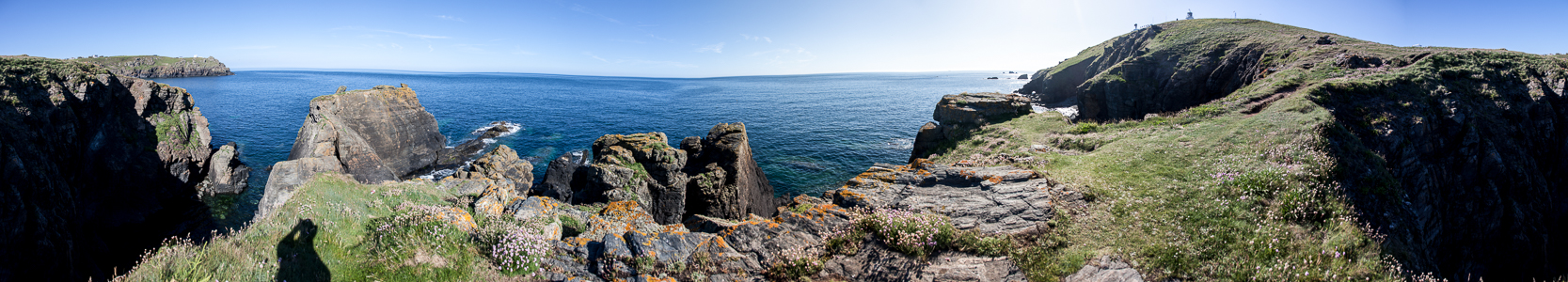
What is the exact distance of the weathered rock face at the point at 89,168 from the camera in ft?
51.5

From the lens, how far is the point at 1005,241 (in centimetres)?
850

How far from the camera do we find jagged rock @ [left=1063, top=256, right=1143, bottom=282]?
23.3ft

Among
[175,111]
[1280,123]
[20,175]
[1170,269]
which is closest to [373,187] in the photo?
[20,175]

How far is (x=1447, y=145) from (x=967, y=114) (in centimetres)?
1557

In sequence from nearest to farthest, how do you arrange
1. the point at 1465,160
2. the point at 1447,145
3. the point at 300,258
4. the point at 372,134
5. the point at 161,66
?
the point at 300,258 < the point at 1465,160 < the point at 1447,145 < the point at 372,134 < the point at 161,66

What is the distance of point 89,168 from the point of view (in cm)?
2467

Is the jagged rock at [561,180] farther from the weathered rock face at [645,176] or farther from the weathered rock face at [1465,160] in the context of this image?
the weathered rock face at [1465,160]

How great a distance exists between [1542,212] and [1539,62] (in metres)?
10.7

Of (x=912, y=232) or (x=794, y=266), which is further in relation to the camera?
(x=912, y=232)

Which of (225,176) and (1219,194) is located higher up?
(1219,194)

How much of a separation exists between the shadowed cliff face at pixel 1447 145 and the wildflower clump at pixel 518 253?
13.8 m

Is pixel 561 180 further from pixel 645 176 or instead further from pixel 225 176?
pixel 225 176

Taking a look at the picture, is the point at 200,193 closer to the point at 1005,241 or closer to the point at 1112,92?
the point at 1005,241

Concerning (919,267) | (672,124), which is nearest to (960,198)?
(919,267)
